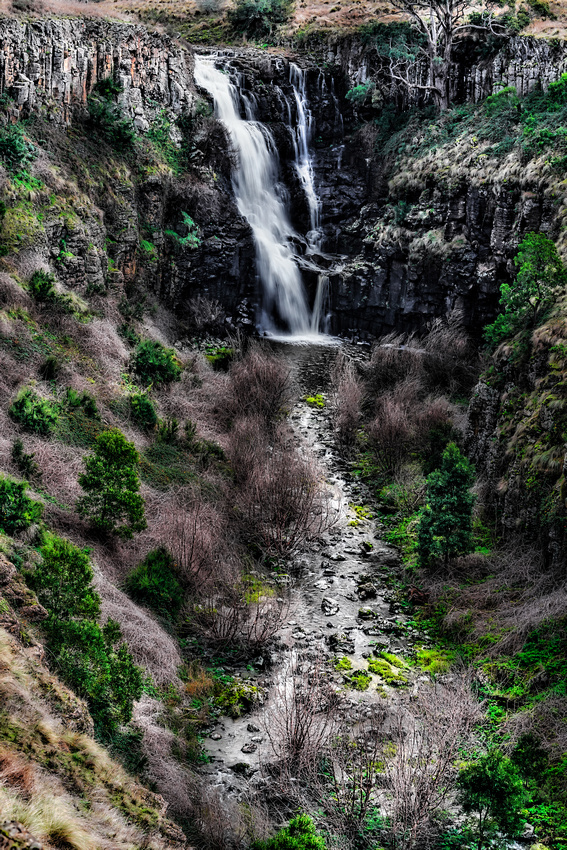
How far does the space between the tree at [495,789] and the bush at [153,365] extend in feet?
49.9

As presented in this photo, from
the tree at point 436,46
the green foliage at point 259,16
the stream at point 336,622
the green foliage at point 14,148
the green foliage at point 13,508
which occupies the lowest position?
the stream at point 336,622

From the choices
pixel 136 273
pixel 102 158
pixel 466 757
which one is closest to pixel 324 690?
pixel 466 757

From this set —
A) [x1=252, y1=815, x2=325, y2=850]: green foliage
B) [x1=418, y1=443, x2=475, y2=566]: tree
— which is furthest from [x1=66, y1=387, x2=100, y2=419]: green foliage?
[x1=252, y1=815, x2=325, y2=850]: green foliage

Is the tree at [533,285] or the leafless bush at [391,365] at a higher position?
the tree at [533,285]

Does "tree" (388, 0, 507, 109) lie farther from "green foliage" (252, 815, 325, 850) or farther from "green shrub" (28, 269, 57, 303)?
"green foliage" (252, 815, 325, 850)

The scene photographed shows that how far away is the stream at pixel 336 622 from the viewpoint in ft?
37.4

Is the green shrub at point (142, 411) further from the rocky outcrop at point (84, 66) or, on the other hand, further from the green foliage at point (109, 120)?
the green foliage at point (109, 120)

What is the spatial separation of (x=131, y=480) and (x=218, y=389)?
29.7 feet

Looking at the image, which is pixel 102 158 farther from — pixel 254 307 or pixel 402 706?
pixel 402 706

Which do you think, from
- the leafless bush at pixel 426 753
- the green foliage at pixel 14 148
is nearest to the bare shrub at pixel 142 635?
the leafless bush at pixel 426 753

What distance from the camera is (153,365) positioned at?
71.8ft

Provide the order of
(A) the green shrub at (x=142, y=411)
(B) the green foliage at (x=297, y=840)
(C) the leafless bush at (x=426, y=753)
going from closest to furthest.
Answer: (B) the green foliage at (x=297, y=840)
(C) the leafless bush at (x=426, y=753)
(A) the green shrub at (x=142, y=411)

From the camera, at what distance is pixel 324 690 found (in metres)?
11.9

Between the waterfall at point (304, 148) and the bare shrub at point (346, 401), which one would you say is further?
the waterfall at point (304, 148)
